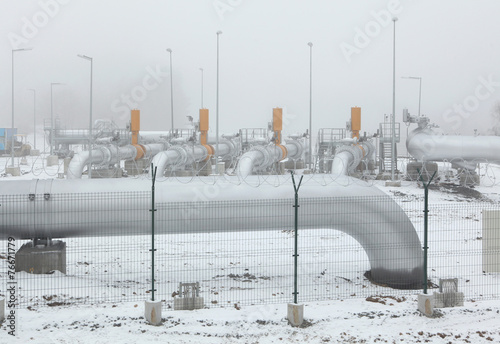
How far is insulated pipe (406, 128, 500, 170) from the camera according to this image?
3144cm

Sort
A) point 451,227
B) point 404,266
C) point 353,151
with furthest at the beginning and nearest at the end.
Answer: point 353,151, point 451,227, point 404,266

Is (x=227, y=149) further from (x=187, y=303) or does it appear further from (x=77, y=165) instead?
(x=187, y=303)

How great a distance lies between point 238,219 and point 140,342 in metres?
4.24

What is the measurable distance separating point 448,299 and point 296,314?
3.05 metres

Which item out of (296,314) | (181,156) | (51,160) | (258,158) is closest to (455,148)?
(258,158)

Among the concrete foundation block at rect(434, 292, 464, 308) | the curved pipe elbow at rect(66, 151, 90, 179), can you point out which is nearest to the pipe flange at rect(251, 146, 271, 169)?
the curved pipe elbow at rect(66, 151, 90, 179)

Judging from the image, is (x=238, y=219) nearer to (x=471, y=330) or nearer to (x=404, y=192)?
(x=471, y=330)

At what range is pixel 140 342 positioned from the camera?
8.87 meters

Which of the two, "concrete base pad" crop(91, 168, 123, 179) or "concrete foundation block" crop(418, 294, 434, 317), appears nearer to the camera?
"concrete foundation block" crop(418, 294, 434, 317)

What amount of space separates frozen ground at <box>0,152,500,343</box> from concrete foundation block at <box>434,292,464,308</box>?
0.60 ft

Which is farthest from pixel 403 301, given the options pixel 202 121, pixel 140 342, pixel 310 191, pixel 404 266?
pixel 202 121

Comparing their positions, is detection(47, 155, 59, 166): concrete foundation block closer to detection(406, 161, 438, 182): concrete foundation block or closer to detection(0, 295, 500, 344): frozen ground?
detection(406, 161, 438, 182): concrete foundation block

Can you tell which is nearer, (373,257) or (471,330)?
(471,330)

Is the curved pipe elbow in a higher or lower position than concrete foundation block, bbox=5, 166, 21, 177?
higher
